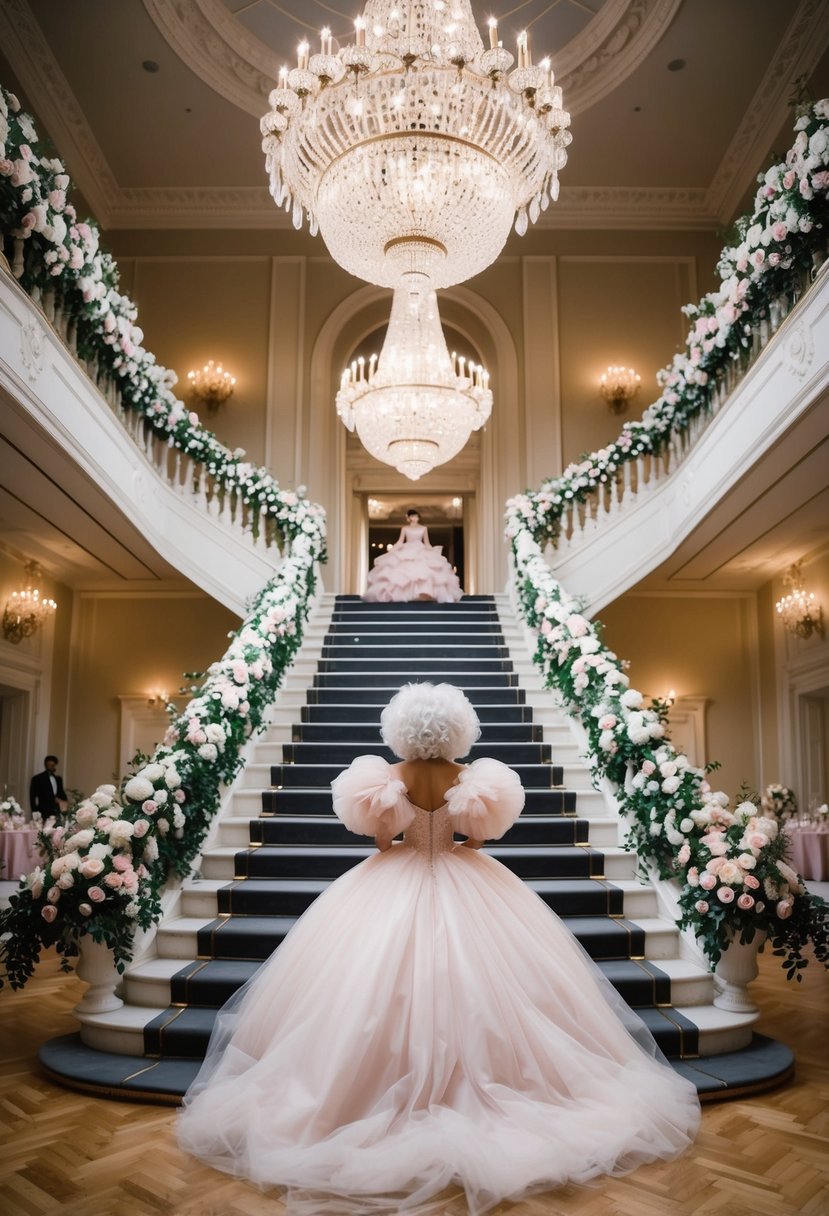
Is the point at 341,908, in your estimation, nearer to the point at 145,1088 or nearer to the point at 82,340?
the point at 145,1088

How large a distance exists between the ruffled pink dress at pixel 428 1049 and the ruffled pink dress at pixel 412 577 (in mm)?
7129

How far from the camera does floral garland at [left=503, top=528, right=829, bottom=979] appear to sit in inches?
171

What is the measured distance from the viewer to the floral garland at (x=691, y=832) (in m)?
4.35

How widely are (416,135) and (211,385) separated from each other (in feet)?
24.8

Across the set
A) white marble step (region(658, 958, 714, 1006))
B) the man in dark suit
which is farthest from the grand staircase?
the man in dark suit

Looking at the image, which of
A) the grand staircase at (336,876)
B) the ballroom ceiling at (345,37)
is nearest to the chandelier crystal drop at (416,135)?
the grand staircase at (336,876)

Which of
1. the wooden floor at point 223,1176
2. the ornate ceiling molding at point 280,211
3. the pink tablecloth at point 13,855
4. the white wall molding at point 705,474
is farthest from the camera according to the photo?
the ornate ceiling molding at point 280,211

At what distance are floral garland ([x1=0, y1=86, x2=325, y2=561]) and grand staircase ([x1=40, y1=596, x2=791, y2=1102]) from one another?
2.66m

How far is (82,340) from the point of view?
24.1ft

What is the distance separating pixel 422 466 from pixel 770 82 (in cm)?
626

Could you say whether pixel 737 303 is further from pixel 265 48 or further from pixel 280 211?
pixel 280 211

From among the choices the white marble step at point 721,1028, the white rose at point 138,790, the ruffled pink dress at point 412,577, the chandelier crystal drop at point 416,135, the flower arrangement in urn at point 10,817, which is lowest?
the white marble step at point 721,1028

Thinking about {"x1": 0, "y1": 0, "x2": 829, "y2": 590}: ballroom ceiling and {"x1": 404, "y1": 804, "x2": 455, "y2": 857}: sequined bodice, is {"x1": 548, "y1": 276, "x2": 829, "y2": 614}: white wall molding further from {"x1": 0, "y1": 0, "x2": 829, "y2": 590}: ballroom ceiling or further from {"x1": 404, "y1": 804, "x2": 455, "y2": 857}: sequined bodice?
{"x1": 404, "y1": 804, "x2": 455, "y2": 857}: sequined bodice

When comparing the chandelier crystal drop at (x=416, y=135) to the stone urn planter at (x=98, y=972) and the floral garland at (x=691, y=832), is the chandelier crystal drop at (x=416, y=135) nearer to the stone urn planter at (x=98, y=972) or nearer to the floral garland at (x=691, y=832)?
the floral garland at (x=691, y=832)
